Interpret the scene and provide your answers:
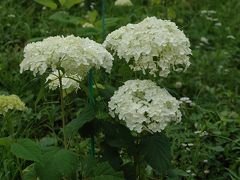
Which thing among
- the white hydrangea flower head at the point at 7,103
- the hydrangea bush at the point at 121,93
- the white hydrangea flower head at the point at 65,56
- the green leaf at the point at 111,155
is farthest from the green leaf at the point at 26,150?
the green leaf at the point at 111,155

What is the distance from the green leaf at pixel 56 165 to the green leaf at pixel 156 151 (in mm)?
250

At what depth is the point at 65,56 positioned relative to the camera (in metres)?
1.88

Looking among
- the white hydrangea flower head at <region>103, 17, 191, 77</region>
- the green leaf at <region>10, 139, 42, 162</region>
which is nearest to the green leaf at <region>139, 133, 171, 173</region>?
the white hydrangea flower head at <region>103, 17, 191, 77</region>

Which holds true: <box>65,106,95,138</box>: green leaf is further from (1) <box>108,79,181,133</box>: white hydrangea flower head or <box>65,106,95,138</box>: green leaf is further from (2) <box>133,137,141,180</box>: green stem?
(2) <box>133,137,141,180</box>: green stem

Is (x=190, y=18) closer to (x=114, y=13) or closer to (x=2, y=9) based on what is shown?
(x=114, y=13)

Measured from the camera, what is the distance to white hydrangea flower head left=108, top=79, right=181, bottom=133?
1.90 metres

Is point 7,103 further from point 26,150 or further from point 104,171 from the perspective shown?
point 104,171

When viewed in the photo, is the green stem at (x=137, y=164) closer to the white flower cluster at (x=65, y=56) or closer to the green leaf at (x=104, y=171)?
the green leaf at (x=104, y=171)

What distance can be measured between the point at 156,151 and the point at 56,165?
0.35 meters

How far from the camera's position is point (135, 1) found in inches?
207

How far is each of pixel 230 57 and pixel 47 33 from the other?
1.41 m

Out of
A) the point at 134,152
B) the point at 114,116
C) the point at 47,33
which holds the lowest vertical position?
the point at 134,152

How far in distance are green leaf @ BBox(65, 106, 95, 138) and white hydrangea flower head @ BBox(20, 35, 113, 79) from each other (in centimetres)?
16

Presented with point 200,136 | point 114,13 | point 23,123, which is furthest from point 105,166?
point 114,13
